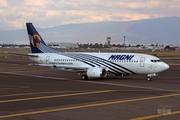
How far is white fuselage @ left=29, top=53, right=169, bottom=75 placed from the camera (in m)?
41.0

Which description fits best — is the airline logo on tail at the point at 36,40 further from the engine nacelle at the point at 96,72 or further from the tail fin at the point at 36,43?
the engine nacelle at the point at 96,72

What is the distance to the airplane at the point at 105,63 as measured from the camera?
41.0m

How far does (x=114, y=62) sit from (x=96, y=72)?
2.99 meters

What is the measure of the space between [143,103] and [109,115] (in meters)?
5.06

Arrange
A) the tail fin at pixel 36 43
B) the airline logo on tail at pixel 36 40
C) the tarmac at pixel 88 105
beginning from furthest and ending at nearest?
the airline logo on tail at pixel 36 40 < the tail fin at pixel 36 43 < the tarmac at pixel 88 105

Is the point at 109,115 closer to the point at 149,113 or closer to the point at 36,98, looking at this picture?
the point at 149,113

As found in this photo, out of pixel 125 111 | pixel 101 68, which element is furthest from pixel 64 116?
pixel 101 68

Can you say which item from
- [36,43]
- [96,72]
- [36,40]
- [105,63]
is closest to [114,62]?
[105,63]

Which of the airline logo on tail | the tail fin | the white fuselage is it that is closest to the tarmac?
the white fuselage

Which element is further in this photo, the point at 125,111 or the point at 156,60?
the point at 156,60


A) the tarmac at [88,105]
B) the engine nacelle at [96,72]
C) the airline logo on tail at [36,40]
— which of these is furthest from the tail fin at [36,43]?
the tarmac at [88,105]

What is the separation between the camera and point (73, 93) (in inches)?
1104

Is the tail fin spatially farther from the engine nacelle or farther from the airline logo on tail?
the engine nacelle

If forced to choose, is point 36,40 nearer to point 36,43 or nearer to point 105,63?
point 36,43
